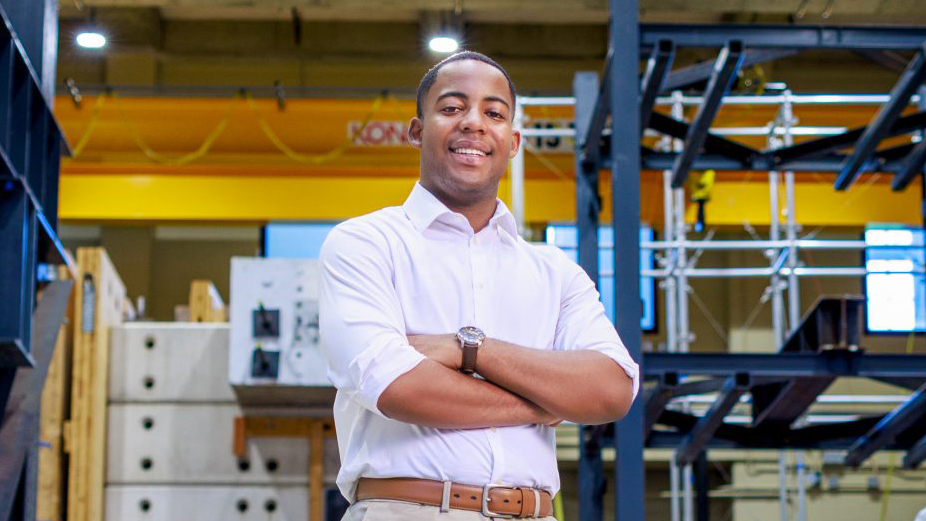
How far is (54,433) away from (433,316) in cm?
719

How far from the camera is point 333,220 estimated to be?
14617mm

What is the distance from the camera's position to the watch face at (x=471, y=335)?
98.2 inches

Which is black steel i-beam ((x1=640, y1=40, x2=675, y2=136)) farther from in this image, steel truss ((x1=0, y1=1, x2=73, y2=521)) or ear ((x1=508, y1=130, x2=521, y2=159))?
ear ((x1=508, y1=130, x2=521, y2=159))

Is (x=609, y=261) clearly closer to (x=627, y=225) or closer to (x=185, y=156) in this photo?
(x=185, y=156)

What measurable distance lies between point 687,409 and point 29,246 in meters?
6.23

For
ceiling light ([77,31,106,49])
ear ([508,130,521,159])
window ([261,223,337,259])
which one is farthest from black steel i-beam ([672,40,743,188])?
ceiling light ([77,31,106,49])

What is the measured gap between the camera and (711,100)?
20.7 ft

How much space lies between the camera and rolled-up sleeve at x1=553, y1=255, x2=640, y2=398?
272 cm

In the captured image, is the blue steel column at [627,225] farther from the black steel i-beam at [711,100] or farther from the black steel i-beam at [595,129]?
the black steel i-beam at [711,100]

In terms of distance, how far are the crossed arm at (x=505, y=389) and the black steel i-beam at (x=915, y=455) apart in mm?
5173

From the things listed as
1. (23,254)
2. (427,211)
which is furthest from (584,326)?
(23,254)

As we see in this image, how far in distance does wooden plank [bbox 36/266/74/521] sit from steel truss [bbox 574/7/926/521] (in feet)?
13.0

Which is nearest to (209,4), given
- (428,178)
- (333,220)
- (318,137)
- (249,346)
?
(318,137)

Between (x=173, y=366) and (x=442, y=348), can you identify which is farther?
(x=173, y=366)
